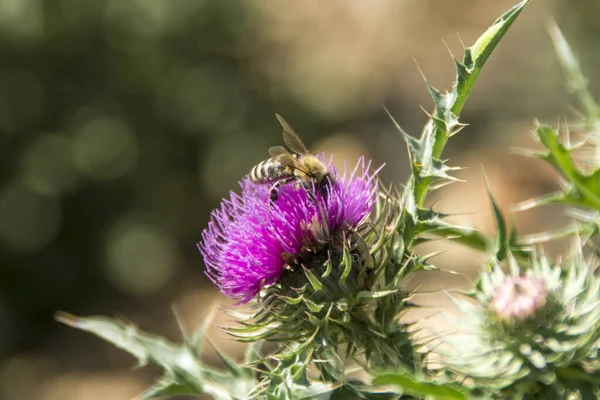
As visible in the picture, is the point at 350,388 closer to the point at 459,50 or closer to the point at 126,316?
the point at 126,316

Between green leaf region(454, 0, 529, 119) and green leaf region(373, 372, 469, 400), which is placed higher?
green leaf region(454, 0, 529, 119)

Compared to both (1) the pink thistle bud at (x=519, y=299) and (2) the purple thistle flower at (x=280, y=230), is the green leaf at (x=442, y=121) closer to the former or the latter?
(2) the purple thistle flower at (x=280, y=230)

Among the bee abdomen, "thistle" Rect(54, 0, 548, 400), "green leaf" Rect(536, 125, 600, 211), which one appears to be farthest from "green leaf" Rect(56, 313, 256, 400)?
"green leaf" Rect(536, 125, 600, 211)

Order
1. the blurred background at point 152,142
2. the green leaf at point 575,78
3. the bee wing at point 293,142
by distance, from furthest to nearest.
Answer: the blurred background at point 152,142
the green leaf at point 575,78
the bee wing at point 293,142

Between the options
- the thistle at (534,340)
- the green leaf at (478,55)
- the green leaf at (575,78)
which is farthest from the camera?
the green leaf at (575,78)

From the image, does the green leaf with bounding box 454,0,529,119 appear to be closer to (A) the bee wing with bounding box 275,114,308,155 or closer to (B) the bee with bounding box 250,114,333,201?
(B) the bee with bounding box 250,114,333,201

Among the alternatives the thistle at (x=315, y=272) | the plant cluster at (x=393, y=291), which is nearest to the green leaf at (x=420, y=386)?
the plant cluster at (x=393, y=291)

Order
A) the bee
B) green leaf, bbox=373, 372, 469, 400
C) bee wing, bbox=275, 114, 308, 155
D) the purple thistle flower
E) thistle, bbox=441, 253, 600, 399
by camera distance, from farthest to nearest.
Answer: bee wing, bbox=275, 114, 308, 155
the bee
the purple thistle flower
thistle, bbox=441, 253, 600, 399
green leaf, bbox=373, 372, 469, 400

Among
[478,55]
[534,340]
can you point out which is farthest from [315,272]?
[478,55]
